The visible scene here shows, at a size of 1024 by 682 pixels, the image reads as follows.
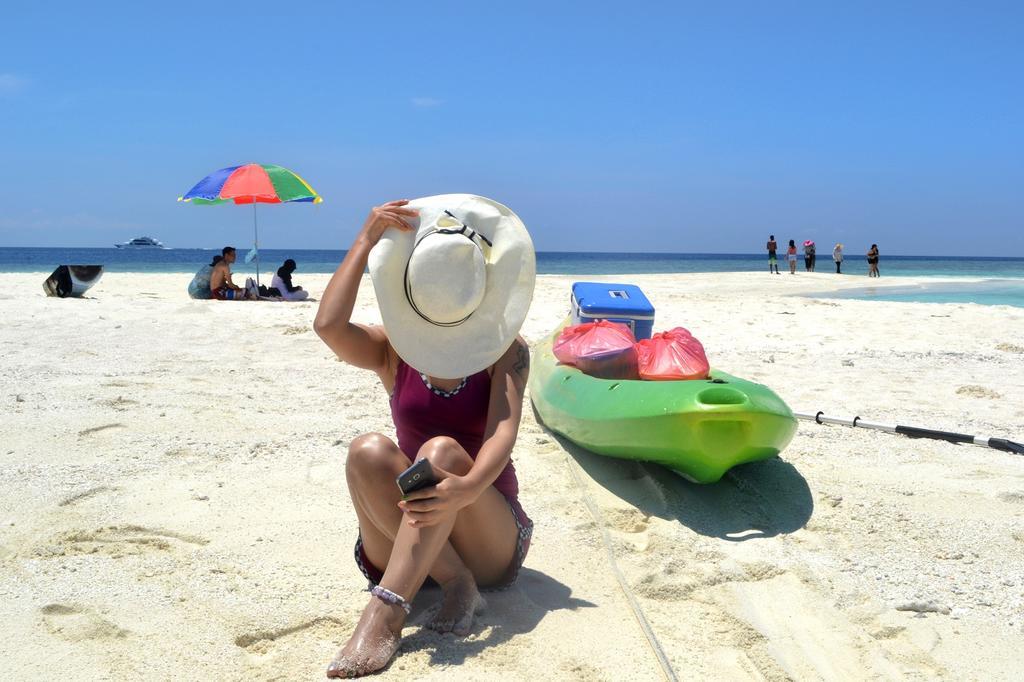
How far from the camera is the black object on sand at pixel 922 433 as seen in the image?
14.5 ft

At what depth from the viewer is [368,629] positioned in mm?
2350

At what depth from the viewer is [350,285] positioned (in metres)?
2.53

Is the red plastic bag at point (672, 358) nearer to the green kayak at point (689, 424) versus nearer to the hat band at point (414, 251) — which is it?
the green kayak at point (689, 424)

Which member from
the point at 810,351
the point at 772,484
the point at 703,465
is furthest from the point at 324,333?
the point at 810,351

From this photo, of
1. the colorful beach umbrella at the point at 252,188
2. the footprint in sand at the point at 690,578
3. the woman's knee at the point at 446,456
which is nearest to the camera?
the woman's knee at the point at 446,456

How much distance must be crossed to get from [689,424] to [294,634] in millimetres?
1779

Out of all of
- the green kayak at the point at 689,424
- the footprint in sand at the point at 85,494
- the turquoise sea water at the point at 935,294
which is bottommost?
the footprint in sand at the point at 85,494

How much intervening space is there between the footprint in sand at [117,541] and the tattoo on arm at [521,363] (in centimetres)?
144

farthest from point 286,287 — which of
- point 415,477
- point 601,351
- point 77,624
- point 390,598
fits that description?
point 415,477

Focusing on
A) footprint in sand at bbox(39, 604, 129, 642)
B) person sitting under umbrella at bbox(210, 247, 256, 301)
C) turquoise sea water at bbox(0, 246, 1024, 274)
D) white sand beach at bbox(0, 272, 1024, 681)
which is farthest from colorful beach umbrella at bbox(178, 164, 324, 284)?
turquoise sea water at bbox(0, 246, 1024, 274)

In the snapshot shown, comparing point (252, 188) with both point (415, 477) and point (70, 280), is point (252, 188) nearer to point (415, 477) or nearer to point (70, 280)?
point (70, 280)

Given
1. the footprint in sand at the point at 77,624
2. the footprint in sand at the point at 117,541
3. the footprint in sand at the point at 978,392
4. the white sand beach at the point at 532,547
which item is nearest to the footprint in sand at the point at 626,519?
the white sand beach at the point at 532,547

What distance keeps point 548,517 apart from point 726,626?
1.07 meters

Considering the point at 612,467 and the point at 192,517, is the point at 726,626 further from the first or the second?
the point at 192,517
